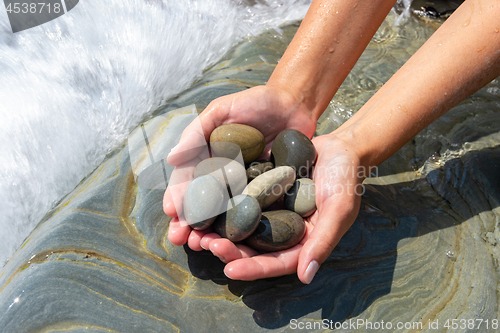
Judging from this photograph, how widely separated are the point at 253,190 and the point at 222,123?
0.51 meters

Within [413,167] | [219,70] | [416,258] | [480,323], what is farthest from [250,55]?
[480,323]

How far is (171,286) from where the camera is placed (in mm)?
1688

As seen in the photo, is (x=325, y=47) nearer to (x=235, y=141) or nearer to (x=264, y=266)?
(x=235, y=141)

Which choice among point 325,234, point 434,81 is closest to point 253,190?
point 325,234

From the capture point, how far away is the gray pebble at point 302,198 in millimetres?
1783

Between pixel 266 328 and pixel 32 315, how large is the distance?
42.0 inches

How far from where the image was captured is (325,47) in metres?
2.33

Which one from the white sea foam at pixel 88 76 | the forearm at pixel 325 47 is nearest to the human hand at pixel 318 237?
the forearm at pixel 325 47

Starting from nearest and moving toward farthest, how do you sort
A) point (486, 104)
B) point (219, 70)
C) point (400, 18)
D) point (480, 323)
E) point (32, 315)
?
point (32, 315) < point (480, 323) < point (486, 104) < point (219, 70) < point (400, 18)

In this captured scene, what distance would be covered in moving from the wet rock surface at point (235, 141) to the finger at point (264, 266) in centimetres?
60

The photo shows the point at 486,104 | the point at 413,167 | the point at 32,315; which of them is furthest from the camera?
the point at 486,104

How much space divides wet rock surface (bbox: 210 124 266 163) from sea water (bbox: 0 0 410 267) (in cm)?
113

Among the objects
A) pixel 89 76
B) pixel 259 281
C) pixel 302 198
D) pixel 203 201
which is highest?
pixel 203 201

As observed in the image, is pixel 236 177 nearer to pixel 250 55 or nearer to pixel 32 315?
pixel 32 315
